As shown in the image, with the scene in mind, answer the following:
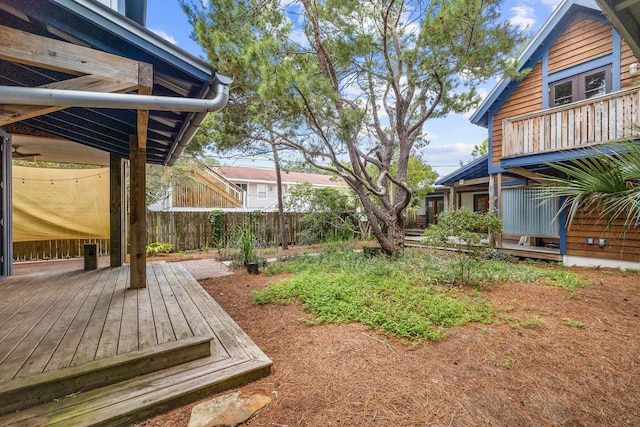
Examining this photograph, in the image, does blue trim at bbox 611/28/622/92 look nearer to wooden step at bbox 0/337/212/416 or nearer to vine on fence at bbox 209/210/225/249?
wooden step at bbox 0/337/212/416

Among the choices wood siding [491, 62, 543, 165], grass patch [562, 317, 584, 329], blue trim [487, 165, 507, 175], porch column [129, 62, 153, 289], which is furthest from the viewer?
blue trim [487, 165, 507, 175]

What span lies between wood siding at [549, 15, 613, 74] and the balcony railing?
1.98 meters

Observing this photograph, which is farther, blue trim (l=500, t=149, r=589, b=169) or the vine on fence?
the vine on fence

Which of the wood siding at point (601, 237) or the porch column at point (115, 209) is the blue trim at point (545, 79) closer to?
the wood siding at point (601, 237)

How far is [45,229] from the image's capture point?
6.95 metres

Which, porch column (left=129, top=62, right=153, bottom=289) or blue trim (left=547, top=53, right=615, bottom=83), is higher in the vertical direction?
blue trim (left=547, top=53, right=615, bottom=83)

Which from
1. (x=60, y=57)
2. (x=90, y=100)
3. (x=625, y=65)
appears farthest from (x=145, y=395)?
(x=625, y=65)

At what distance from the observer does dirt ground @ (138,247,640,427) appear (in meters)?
1.79

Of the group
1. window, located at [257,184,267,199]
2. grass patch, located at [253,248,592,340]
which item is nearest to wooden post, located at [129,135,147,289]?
grass patch, located at [253,248,592,340]

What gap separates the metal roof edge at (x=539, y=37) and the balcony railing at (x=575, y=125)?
1.30 meters

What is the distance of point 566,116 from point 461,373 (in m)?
6.47

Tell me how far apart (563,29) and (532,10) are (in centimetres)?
139

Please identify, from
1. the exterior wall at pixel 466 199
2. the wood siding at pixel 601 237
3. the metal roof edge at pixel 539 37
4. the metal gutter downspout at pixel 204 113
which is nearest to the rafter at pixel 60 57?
the metal gutter downspout at pixel 204 113

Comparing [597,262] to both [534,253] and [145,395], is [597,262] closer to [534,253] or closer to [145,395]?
[534,253]
